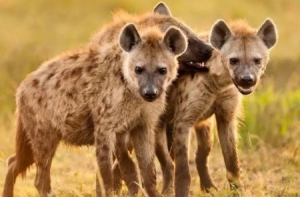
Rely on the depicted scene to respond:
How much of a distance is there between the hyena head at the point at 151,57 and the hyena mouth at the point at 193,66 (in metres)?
0.32

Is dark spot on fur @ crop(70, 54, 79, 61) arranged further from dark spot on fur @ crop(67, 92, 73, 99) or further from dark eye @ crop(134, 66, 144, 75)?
dark eye @ crop(134, 66, 144, 75)

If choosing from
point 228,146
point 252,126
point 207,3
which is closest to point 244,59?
point 228,146

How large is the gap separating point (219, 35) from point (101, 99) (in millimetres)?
987

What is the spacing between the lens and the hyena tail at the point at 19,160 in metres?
8.52

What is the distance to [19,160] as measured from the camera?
28.1 ft

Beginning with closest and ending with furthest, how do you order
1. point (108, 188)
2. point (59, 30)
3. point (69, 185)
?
point (108, 188), point (69, 185), point (59, 30)

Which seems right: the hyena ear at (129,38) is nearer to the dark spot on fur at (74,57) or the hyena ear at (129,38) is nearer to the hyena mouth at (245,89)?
the dark spot on fur at (74,57)

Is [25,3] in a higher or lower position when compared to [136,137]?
higher

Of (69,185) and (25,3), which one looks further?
(25,3)

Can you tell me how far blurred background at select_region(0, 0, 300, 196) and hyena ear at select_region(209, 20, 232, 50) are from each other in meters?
1.46

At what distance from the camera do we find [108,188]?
7.98 metres

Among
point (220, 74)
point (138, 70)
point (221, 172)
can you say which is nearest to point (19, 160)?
point (138, 70)

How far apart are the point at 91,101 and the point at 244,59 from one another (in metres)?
1.10

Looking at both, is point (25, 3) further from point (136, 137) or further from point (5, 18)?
point (136, 137)
